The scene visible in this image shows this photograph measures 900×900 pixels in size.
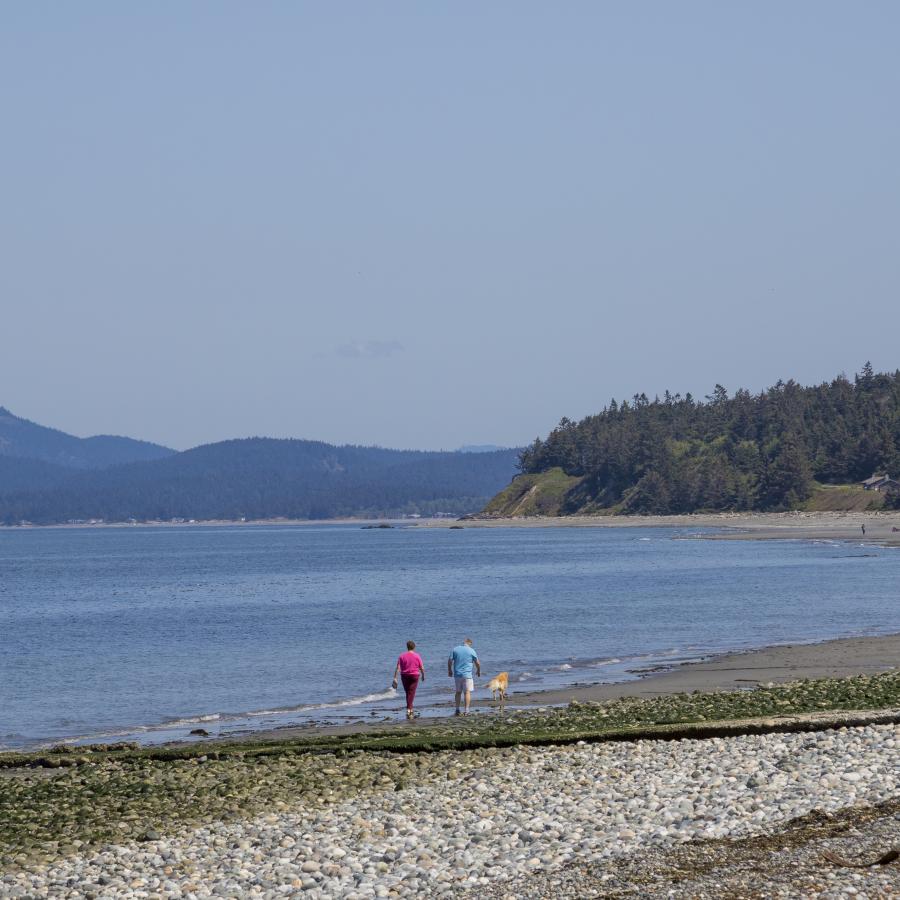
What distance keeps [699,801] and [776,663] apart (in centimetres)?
2203

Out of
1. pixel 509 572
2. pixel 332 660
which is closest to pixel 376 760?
pixel 332 660

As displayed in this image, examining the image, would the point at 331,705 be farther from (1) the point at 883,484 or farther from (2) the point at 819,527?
(1) the point at 883,484

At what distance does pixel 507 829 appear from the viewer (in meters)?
14.6

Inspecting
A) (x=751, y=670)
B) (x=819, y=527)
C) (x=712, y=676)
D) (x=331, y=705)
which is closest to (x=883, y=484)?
(x=819, y=527)

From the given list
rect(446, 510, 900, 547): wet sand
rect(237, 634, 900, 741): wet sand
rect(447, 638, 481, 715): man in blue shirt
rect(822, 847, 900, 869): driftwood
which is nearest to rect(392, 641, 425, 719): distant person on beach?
rect(237, 634, 900, 741): wet sand

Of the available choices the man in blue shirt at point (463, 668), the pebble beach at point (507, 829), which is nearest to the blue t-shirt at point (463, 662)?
the man in blue shirt at point (463, 668)

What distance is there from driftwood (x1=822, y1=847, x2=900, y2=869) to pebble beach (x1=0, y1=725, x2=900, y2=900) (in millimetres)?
187

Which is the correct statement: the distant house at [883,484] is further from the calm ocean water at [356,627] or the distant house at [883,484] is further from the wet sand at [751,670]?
the wet sand at [751,670]

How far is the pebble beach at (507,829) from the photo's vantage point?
12867 millimetres

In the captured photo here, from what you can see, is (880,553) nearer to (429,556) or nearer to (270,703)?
(429,556)

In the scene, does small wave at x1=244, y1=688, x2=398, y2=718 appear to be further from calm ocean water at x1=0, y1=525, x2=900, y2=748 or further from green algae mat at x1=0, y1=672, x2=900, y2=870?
green algae mat at x1=0, y1=672, x2=900, y2=870

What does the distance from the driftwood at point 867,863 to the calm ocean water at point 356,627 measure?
18.3m

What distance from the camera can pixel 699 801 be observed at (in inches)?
601

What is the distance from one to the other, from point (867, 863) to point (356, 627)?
44.7 meters
